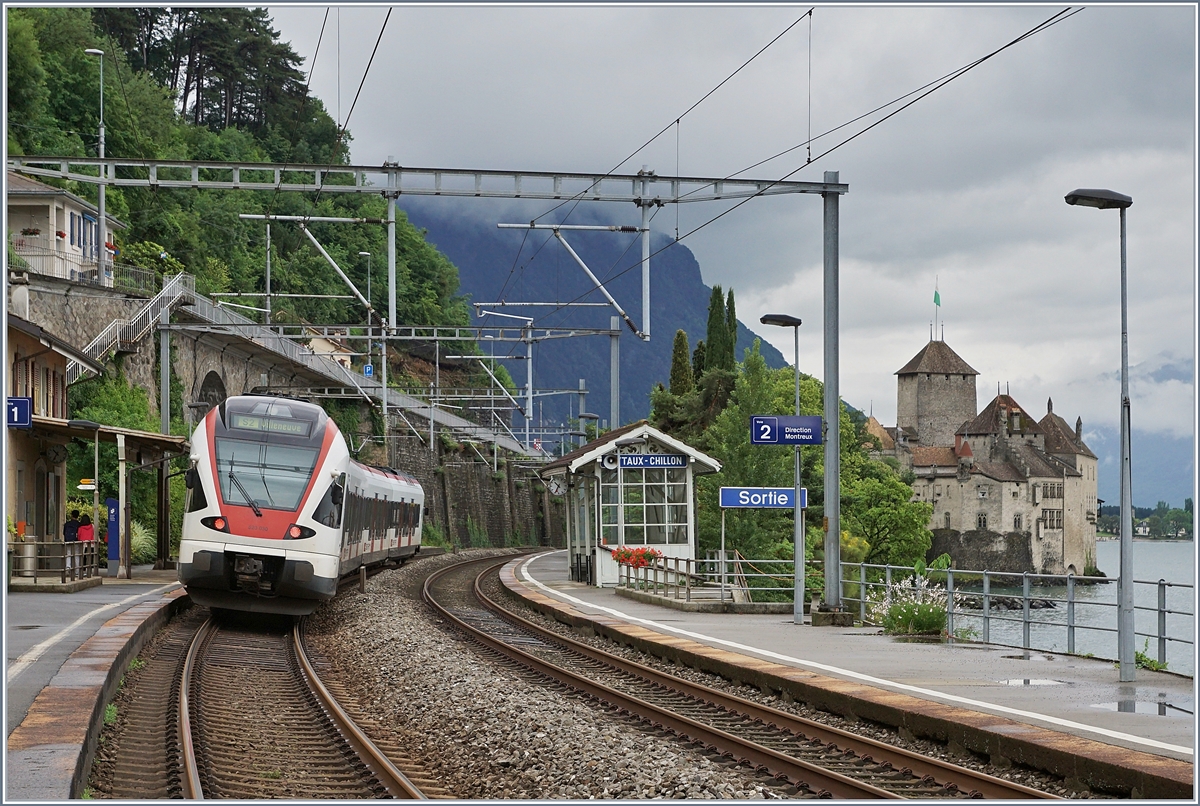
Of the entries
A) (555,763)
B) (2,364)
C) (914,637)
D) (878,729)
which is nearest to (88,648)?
(2,364)

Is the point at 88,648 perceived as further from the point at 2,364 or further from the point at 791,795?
the point at 791,795

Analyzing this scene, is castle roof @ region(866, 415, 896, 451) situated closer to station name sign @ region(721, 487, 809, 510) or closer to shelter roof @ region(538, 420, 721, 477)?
shelter roof @ region(538, 420, 721, 477)

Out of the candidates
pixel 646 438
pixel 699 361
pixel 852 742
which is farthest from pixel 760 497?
pixel 699 361

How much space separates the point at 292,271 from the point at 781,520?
106 ft

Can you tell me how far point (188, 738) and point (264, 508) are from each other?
889 centimetres

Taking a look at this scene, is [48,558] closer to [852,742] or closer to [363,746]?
[363,746]

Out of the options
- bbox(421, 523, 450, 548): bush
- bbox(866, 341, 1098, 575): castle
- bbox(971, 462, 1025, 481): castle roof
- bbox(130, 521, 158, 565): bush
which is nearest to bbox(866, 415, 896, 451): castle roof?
bbox(866, 341, 1098, 575): castle

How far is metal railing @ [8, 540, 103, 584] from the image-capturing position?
906 inches

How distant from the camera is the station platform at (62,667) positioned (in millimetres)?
7668

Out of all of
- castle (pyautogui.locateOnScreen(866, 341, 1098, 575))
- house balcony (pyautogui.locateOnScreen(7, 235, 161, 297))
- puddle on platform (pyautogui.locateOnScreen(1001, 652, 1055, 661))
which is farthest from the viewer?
castle (pyautogui.locateOnScreen(866, 341, 1098, 575))

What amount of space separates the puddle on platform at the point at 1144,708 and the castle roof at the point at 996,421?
141894 mm

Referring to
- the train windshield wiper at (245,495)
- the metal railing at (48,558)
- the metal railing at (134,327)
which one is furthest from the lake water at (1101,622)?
the metal railing at (134,327)

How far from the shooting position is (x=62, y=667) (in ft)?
39.4

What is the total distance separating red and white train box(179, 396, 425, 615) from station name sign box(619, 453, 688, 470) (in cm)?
912
